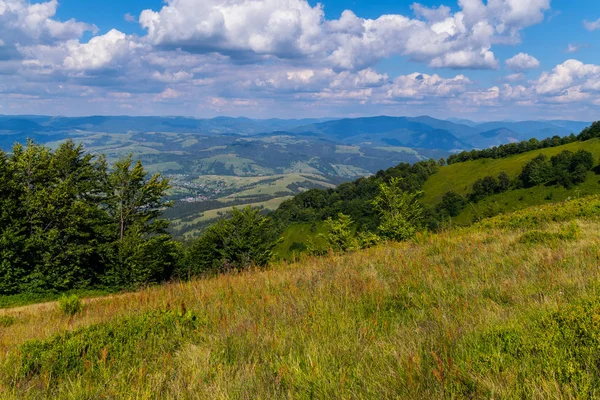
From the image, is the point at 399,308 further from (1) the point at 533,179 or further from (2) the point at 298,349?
(1) the point at 533,179

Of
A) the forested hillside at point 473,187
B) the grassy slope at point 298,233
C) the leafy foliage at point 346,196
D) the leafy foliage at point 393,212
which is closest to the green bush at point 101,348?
the leafy foliage at point 393,212

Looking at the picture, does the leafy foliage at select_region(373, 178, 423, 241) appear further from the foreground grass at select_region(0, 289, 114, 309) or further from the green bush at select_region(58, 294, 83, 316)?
the green bush at select_region(58, 294, 83, 316)

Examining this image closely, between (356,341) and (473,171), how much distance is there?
5546 inches

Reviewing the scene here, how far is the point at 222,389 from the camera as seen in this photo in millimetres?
2820

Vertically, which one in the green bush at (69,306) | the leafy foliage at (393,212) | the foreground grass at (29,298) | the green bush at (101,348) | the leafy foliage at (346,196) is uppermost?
the green bush at (101,348)

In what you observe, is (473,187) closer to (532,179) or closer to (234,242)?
(532,179)

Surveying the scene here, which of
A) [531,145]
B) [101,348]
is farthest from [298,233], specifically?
[101,348]

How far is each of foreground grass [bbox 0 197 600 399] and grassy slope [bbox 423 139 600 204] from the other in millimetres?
113876

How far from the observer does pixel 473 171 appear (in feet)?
416

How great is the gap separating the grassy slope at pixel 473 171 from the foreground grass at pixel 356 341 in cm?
11388

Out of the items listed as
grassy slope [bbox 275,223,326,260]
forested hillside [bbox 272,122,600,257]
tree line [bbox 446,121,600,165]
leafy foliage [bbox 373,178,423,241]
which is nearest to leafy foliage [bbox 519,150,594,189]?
forested hillside [bbox 272,122,600,257]

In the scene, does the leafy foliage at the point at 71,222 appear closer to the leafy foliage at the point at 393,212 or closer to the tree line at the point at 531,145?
the leafy foliage at the point at 393,212

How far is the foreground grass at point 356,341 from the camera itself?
2.60m

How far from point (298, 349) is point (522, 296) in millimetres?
2882
